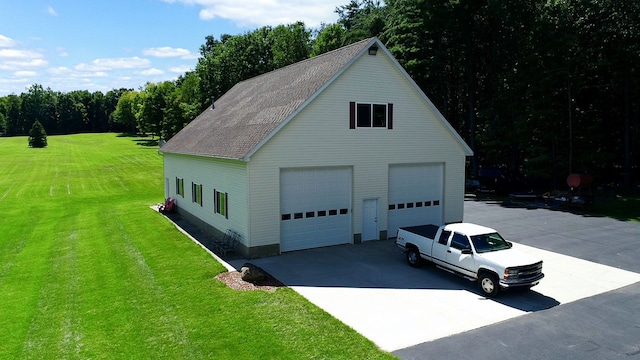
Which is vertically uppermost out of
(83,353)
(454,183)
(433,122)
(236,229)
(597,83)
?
A: (597,83)

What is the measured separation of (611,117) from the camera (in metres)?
38.3

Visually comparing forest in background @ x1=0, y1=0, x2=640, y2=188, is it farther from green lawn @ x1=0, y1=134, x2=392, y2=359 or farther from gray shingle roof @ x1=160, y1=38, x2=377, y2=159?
green lawn @ x1=0, y1=134, x2=392, y2=359

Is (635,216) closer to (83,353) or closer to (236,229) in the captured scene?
(236,229)

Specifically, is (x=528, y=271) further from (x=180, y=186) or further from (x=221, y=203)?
(x=180, y=186)

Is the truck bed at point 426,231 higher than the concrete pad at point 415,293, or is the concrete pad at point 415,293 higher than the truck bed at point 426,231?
the truck bed at point 426,231

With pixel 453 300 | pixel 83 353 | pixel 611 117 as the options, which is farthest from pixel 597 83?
pixel 83 353

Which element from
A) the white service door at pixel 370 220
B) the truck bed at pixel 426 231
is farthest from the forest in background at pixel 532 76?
the truck bed at pixel 426 231

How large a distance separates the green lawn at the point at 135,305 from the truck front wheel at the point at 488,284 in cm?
485

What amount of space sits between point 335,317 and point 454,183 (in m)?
13.1

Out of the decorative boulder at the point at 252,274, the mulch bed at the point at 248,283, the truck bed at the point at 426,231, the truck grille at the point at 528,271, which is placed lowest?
the mulch bed at the point at 248,283

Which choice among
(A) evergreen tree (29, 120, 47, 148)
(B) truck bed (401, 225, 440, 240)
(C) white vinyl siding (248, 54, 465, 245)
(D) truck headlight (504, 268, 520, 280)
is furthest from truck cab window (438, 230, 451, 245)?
(A) evergreen tree (29, 120, 47, 148)

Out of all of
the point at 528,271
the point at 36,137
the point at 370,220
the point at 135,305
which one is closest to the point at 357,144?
the point at 370,220

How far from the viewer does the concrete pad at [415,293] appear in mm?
10938

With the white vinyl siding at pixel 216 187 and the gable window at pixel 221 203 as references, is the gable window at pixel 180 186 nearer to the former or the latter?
the white vinyl siding at pixel 216 187
